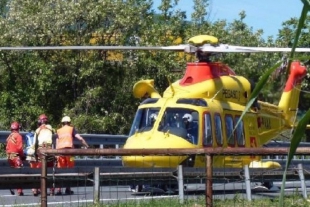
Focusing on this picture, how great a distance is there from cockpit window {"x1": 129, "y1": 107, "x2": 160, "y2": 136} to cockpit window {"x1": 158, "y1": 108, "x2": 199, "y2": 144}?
0.22 m

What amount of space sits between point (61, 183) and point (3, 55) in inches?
914

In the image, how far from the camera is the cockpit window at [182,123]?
17.0 meters

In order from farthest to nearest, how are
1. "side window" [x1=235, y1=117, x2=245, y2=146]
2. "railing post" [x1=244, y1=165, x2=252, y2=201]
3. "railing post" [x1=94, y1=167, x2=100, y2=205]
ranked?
"side window" [x1=235, y1=117, x2=245, y2=146], "railing post" [x1=244, y1=165, x2=252, y2=201], "railing post" [x1=94, y1=167, x2=100, y2=205]

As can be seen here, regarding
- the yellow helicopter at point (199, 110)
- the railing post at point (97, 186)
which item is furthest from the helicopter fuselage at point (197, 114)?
the railing post at point (97, 186)

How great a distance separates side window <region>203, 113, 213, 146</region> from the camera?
17219mm

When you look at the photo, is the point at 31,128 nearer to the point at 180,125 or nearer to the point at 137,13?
the point at 137,13

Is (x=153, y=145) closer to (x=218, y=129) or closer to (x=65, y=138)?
(x=218, y=129)

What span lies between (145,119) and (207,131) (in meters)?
1.22

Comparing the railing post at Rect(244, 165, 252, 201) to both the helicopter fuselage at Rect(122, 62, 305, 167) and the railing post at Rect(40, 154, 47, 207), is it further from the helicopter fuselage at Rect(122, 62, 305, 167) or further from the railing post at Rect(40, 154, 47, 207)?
the helicopter fuselage at Rect(122, 62, 305, 167)

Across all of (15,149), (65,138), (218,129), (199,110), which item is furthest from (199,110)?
(15,149)

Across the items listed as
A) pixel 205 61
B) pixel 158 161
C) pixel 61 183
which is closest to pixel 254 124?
pixel 205 61

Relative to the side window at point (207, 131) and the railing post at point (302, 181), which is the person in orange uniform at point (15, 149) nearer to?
the side window at point (207, 131)

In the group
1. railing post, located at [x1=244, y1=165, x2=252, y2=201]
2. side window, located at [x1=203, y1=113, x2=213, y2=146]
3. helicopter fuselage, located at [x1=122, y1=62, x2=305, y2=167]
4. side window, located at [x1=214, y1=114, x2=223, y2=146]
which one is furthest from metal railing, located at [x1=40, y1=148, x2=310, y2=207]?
side window, located at [x1=214, y1=114, x2=223, y2=146]

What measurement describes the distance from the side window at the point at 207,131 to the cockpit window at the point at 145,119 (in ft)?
3.12
